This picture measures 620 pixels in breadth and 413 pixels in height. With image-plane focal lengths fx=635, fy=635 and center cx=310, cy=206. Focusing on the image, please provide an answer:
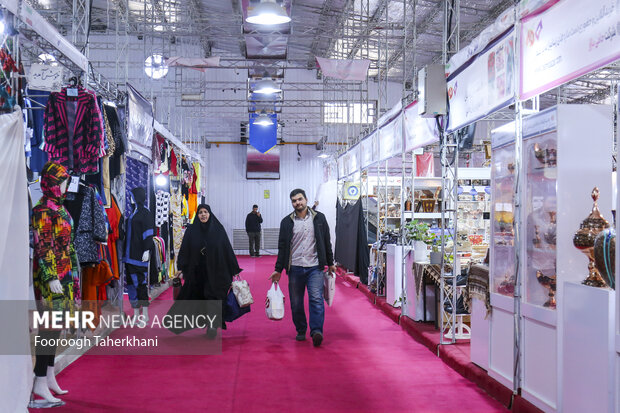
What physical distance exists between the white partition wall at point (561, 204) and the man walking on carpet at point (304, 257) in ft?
8.93

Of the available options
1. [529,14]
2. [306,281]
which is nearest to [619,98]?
[529,14]

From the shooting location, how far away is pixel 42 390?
4.06 m

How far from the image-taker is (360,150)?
1195 centimetres

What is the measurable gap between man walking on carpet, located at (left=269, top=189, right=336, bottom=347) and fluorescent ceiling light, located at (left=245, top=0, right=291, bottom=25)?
2.57 metres

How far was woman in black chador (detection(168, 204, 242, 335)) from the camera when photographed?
6.61 meters

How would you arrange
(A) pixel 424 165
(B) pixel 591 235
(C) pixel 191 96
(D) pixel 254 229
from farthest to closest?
1. (D) pixel 254 229
2. (A) pixel 424 165
3. (C) pixel 191 96
4. (B) pixel 591 235

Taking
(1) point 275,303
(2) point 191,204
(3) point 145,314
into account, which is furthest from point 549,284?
(2) point 191,204

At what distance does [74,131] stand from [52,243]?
1864mm

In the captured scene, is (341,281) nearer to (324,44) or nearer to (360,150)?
(360,150)

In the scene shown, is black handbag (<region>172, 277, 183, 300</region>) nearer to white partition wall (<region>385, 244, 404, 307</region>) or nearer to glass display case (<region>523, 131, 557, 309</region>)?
white partition wall (<region>385, 244, 404, 307</region>)

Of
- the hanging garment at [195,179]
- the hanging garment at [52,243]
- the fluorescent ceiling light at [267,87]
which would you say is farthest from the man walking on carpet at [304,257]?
the hanging garment at [195,179]

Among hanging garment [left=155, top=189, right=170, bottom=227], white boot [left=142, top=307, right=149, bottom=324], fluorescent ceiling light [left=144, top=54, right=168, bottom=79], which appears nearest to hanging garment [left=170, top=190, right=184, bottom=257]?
hanging garment [left=155, top=189, right=170, bottom=227]

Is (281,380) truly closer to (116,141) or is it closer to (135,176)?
(116,141)

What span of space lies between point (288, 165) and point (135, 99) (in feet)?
49.3
